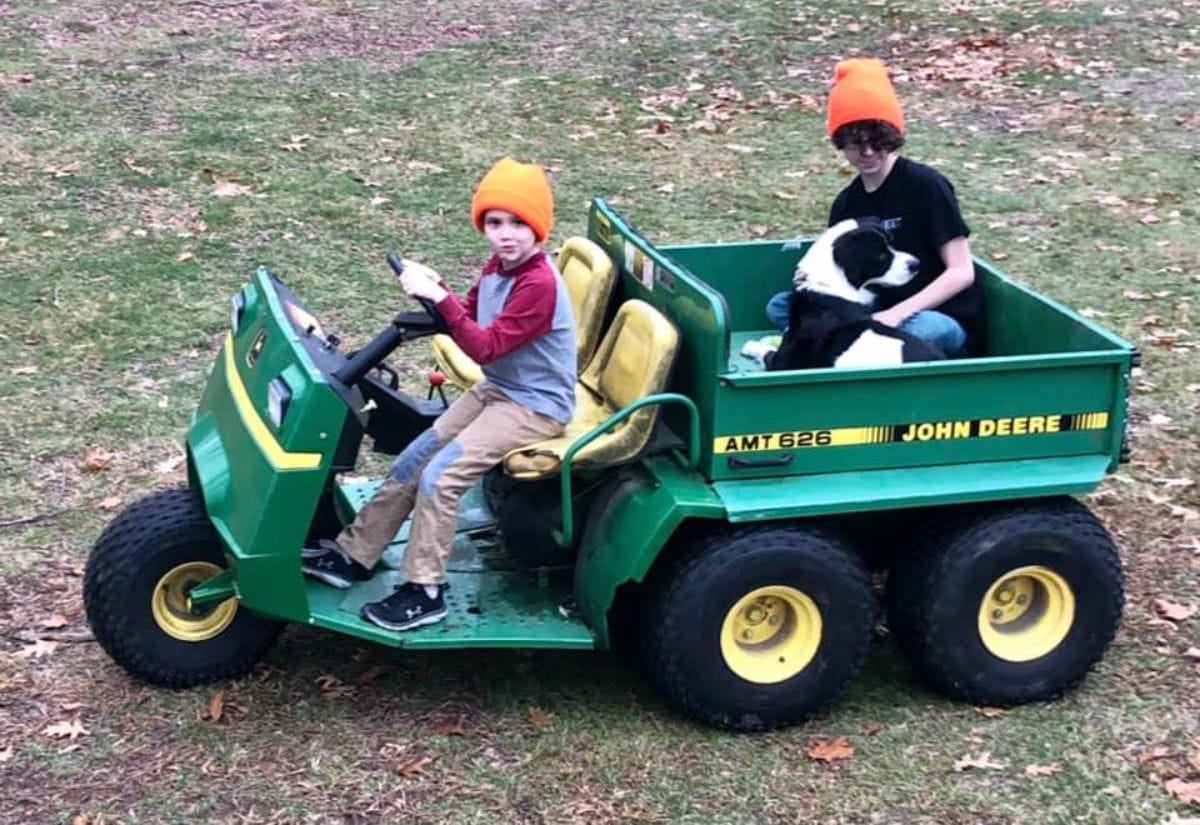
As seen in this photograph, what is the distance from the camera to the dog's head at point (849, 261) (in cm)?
501

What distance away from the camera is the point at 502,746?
14.7 feet

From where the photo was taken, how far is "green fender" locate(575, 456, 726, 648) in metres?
4.32

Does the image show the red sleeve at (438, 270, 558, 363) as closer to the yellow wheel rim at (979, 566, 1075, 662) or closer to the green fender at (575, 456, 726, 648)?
the green fender at (575, 456, 726, 648)

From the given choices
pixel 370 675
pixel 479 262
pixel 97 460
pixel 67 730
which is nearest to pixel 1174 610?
pixel 370 675

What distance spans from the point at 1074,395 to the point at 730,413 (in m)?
1.03

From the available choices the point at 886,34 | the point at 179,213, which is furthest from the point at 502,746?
the point at 886,34

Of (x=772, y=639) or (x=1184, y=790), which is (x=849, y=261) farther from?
(x=1184, y=790)

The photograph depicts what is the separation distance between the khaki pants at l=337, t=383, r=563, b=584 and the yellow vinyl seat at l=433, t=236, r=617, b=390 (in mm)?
406

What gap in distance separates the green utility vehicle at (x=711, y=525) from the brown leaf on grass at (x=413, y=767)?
318 millimetres


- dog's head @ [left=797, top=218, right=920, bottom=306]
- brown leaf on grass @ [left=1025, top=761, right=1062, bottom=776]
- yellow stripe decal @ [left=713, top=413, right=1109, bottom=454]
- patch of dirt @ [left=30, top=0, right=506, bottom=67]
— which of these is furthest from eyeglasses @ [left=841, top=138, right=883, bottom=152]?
patch of dirt @ [left=30, top=0, right=506, bottom=67]

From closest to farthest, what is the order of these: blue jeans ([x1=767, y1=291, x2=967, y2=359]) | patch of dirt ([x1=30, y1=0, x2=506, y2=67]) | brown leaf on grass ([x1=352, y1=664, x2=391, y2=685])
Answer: brown leaf on grass ([x1=352, y1=664, x2=391, y2=685]), blue jeans ([x1=767, y1=291, x2=967, y2=359]), patch of dirt ([x1=30, y1=0, x2=506, y2=67])

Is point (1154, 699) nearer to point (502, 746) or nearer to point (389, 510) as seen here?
point (502, 746)

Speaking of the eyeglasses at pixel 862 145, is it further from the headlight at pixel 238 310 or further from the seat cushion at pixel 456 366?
the headlight at pixel 238 310

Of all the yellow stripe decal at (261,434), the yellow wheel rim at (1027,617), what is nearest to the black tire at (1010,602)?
the yellow wheel rim at (1027,617)
